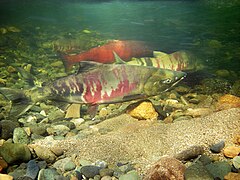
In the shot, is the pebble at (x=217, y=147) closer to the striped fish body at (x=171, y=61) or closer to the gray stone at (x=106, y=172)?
the gray stone at (x=106, y=172)

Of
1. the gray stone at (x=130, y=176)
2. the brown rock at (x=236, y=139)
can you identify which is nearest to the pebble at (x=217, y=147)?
the brown rock at (x=236, y=139)

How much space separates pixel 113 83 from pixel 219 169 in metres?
1.41

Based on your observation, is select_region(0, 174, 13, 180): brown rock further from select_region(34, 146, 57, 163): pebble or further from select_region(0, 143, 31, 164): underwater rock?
select_region(34, 146, 57, 163): pebble

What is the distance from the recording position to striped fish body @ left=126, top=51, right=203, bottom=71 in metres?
3.64

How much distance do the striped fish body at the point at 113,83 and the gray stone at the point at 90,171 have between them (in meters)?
0.88

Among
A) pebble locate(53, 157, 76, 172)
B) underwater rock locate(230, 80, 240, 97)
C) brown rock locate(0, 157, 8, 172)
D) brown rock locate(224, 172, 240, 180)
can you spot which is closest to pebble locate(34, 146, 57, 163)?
pebble locate(53, 157, 76, 172)

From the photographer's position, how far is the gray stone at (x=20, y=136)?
9.04 ft

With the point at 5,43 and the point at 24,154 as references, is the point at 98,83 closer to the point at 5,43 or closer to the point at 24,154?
the point at 24,154

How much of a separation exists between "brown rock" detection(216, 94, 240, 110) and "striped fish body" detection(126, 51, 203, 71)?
0.69 metres

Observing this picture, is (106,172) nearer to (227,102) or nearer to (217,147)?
(217,147)

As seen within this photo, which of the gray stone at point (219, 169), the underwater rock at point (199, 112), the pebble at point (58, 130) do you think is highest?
the gray stone at point (219, 169)

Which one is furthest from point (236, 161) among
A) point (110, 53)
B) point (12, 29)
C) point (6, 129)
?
point (12, 29)

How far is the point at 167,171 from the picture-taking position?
1.88 meters

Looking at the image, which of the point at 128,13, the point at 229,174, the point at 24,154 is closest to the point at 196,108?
the point at 229,174
